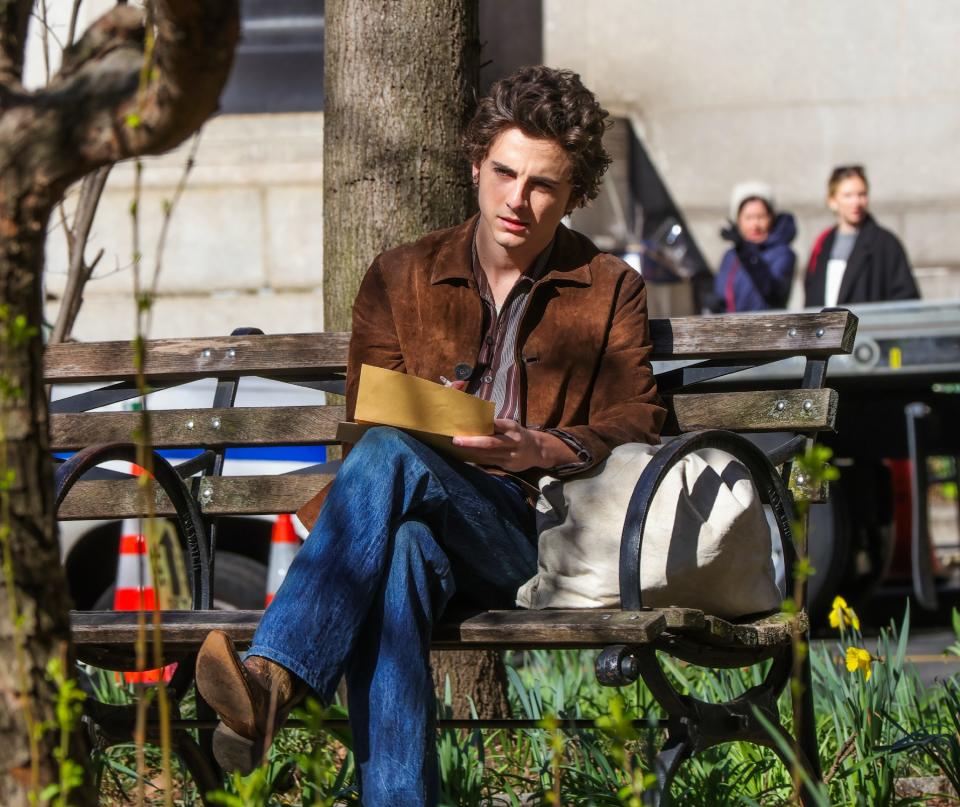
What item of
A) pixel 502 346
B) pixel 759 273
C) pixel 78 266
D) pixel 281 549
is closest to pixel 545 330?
pixel 502 346

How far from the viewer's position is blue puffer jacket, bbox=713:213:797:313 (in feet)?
27.1

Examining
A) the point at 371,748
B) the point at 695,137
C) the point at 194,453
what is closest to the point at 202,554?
the point at 371,748

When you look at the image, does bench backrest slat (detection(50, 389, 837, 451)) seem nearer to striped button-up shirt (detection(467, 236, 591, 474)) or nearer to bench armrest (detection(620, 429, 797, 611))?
bench armrest (detection(620, 429, 797, 611))

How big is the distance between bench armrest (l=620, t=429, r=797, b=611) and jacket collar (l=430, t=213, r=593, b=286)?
57 cm

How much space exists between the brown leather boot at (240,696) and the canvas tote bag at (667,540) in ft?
1.80

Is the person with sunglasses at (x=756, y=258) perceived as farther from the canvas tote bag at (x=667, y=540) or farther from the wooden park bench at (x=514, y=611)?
the canvas tote bag at (x=667, y=540)

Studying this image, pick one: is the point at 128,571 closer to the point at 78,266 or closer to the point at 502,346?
the point at 78,266

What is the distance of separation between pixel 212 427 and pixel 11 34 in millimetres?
1932

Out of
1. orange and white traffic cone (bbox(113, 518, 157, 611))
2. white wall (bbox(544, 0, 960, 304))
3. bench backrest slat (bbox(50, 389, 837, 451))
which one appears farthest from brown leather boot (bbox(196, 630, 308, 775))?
white wall (bbox(544, 0, 960, 304))

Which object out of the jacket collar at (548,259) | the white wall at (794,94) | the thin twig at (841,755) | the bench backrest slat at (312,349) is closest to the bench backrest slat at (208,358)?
the bench backrest slat at (312,349)

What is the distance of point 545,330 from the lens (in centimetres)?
337

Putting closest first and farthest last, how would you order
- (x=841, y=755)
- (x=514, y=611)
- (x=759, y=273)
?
(x=514, y=611) → (x=841, y=755) → (x=759, y=273)

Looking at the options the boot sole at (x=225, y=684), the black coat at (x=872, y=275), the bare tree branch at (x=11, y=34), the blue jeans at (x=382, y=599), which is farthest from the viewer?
the black coat at (x=872, y=275)

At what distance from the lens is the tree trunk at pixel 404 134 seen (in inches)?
156
